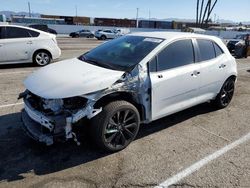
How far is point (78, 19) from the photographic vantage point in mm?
70625

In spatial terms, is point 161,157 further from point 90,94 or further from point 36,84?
point 36,84

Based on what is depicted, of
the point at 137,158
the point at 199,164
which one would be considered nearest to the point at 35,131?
the point at 137,158

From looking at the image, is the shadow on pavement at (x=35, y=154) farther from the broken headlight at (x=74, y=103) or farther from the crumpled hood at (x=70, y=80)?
the crumpled hood at (x=70, y=80)

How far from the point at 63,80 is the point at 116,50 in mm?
1377

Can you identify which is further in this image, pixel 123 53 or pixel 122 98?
pixel 123 53

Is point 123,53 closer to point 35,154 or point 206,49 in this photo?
point 206,49

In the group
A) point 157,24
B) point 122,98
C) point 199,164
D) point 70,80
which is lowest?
point 199,164

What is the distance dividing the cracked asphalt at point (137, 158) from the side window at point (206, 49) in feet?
4.11

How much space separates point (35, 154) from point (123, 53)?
2114 millimetres

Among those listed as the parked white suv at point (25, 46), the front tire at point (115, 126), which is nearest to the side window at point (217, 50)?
the front tire at point (115, 126)

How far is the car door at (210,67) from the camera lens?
206 inches

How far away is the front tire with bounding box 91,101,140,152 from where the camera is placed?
374 centimetres

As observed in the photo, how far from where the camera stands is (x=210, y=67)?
534 centimetres

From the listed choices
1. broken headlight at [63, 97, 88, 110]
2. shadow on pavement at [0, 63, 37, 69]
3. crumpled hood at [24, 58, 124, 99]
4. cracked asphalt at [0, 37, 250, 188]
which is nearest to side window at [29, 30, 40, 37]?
shadow on pavement at [0, 63, 37, 69]
